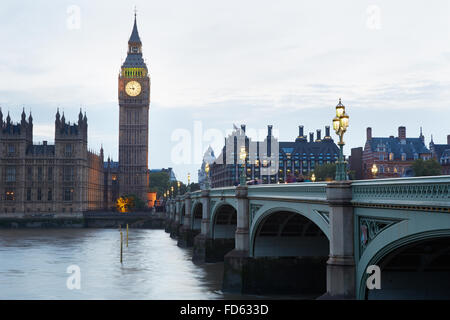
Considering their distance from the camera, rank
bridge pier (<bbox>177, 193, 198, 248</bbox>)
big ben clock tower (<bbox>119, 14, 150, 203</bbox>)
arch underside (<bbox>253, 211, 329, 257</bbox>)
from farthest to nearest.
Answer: big ben clock tower (<bbox>119, 14, 150, 203</bbox>) < bridge pier (<bbox>177, 193, 198, 248</bbox>) < arch underside (<bbox>253, 211, 329, 257</bbox>)

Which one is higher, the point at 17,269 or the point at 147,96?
the point at 147,96

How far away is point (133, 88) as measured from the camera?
180 m

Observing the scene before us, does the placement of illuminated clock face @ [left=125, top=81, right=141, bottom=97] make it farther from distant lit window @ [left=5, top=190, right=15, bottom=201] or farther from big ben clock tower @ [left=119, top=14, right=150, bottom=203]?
distant lit window @ [left=5, top=190, right=15, bottom=201]

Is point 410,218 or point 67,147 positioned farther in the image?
point 67,147

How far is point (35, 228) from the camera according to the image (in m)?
126

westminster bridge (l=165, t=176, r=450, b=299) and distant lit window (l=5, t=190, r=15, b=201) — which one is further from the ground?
distant lit window (l=5, t=190, r=15, b=201)

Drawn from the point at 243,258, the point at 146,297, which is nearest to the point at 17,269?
the point at 146,297

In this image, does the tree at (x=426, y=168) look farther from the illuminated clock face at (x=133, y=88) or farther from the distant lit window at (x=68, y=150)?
the illuminated clock face at (x=133, y=88)

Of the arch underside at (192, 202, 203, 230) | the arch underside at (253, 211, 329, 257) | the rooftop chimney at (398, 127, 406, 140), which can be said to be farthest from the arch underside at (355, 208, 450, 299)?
the rooftop chimney at (398, 127, 406, 140)

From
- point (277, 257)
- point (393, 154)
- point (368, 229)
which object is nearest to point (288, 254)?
point (277, 257)

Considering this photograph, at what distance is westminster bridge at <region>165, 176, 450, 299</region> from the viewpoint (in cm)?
1667

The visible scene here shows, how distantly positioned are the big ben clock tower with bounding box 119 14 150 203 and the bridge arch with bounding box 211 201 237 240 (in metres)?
121
